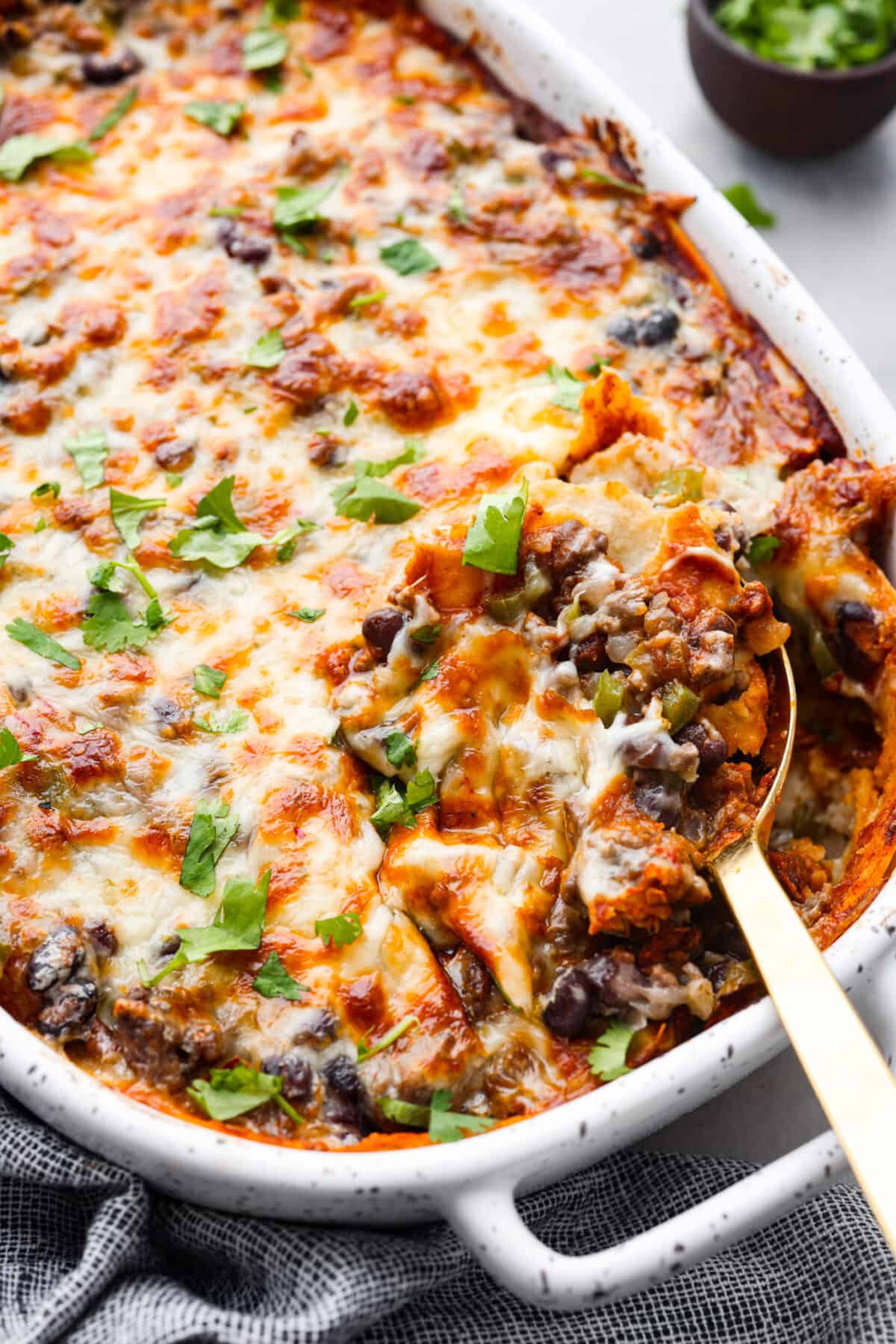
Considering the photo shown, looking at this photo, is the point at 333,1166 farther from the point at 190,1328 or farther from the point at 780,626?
the point at 780,626

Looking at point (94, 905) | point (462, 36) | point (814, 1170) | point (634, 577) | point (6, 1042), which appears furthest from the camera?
point (462, 36)

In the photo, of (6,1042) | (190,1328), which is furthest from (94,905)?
(190,1328)

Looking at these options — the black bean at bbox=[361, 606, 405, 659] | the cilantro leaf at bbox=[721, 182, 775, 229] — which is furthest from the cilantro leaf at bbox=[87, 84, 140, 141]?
the black bean at bbox=[361, 606, 405, 659]

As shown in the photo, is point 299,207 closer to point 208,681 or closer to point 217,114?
point 217,114

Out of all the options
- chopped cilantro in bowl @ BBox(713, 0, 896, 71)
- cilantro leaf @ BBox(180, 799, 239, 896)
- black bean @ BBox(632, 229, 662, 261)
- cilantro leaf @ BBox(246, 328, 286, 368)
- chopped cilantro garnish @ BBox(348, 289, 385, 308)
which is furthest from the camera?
chopped cilantro in bowl @ BBox(713, 0, 896, 71)

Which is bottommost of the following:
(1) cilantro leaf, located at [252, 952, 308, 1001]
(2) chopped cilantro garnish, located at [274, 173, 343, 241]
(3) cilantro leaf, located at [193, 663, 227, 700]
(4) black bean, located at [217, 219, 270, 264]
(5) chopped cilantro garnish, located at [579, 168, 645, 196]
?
(1) cilantro leaf, located at [252, 952, 308, 1001]

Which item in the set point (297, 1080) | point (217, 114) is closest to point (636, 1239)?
point (297, 1080)

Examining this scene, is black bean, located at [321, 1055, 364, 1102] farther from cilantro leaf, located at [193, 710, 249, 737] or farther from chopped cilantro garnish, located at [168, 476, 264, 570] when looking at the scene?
chopped cilantro garnish, located at [168, 476, 264, 570]
